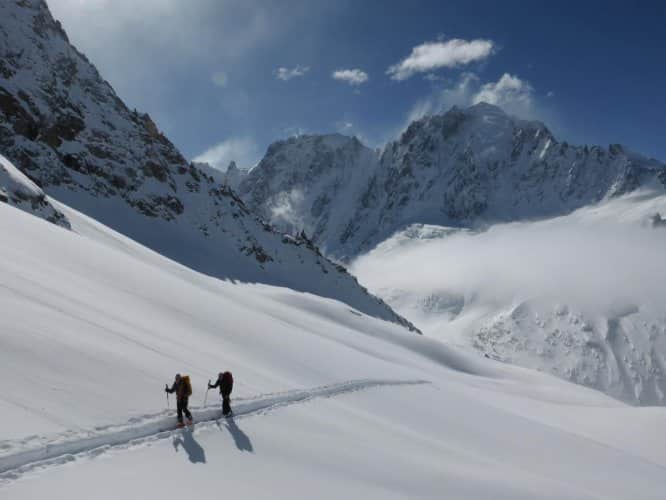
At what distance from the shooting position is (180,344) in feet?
62.4

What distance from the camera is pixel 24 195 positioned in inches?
1865

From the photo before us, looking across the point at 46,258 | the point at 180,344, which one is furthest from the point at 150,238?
the point at 180,344

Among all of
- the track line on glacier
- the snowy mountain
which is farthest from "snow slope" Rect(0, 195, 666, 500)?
the snowy mountain

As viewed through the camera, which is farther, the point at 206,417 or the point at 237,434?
the point at 206,417

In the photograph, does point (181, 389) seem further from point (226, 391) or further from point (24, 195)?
point (24, 195)

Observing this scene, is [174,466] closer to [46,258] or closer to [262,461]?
[262,461]

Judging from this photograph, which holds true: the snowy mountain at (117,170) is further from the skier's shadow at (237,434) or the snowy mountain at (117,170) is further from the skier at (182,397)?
the skier at (182,397)

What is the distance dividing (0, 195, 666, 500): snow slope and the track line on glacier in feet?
0.09

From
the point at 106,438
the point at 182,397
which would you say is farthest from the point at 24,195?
the point at 106,438

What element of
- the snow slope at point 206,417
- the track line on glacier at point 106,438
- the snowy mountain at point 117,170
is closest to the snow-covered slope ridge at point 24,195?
the snow slope at point 206,417

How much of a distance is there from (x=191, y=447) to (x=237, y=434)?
1.73 m

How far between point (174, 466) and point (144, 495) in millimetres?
1532

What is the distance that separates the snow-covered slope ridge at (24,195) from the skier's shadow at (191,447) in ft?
138

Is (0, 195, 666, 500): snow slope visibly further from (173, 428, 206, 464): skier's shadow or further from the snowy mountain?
the snowy mountain
